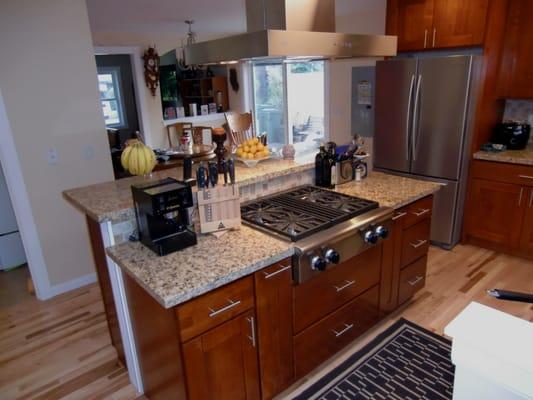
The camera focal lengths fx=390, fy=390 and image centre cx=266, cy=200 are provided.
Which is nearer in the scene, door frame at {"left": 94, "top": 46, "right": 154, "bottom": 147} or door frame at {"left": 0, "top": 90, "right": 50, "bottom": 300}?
door frame at {"left": 0, "top": 90, "right": 50, "bottom": 300}

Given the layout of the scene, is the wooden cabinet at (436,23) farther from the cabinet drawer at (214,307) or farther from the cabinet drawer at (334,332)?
the cabinet drawer at (214,307)

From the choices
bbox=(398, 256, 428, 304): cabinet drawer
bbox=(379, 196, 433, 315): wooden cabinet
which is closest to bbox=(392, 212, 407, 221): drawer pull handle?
bbox=(379, 196, 433, 315): wooden cabinet

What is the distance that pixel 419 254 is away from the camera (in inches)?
107

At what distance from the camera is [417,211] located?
8.33 feet

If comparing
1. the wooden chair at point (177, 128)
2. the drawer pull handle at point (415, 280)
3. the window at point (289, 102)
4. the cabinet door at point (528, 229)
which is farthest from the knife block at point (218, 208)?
the wooden chair at point (177, 128)

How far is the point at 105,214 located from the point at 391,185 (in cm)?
186

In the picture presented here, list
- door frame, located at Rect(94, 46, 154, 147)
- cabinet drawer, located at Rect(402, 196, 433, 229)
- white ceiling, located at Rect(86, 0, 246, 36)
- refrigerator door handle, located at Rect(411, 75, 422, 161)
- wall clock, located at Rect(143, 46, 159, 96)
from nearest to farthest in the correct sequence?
cabinet drawer, located at Rect(402, 196, 433, 229), refrigerator door handle, located at Rect(411, 75, 422, 161), white ceiling, located at Rect(86, 0, 246, 36), door frame, located at Rect(94, 46, 154, 147), wall clock, located at Rect(143, 46, 159, 96)

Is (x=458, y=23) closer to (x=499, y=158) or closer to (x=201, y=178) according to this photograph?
(x=499, y=158)

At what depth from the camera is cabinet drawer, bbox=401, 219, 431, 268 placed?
254 centimetres

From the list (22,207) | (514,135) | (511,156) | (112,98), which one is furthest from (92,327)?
(112,98)

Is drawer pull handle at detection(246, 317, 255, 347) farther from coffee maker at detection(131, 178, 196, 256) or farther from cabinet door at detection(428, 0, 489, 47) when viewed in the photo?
cabinet door at detection(428, 0, 489, 47)

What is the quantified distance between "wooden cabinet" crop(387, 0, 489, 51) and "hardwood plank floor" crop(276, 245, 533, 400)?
1859mm

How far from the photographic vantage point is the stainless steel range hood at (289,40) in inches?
64.1

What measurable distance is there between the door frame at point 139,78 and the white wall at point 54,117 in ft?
10.00
